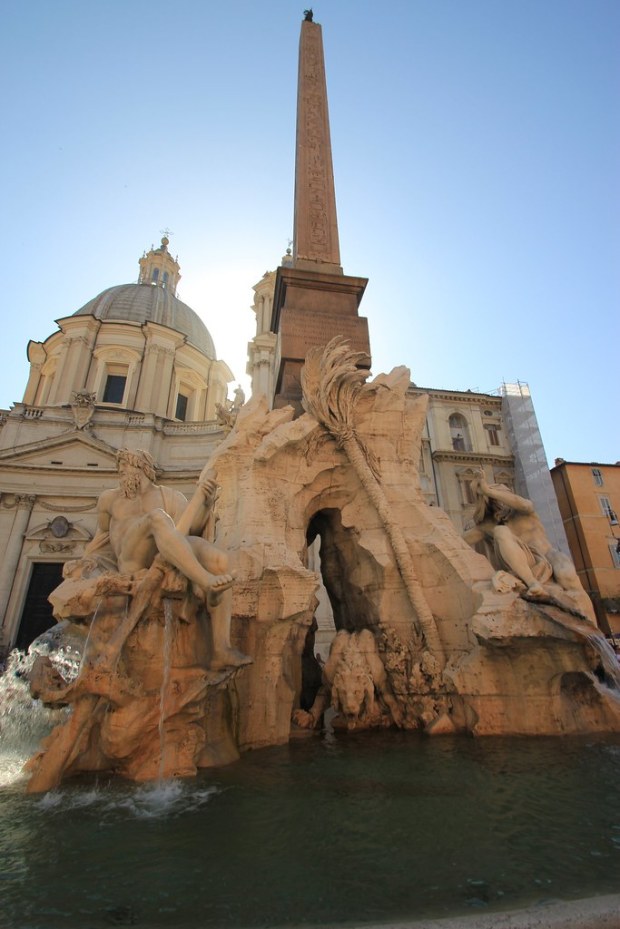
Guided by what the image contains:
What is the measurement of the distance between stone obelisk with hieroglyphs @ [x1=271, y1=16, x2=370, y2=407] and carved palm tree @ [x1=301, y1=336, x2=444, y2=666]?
0.62 m

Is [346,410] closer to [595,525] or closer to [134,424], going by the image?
[134,424]

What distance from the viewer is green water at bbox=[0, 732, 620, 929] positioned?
167cm

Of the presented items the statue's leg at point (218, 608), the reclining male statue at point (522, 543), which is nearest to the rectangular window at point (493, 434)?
the reclining male statue at point (522, 543)

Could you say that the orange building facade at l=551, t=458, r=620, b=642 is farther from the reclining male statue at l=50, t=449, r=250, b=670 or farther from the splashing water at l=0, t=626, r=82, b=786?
the splashing water at l=0, t=626, r=82, b=786

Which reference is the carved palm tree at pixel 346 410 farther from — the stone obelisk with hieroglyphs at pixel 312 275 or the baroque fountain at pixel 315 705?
the stone obelisk with hieroglyphs at pixel 312 275

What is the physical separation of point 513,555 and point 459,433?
20749mm

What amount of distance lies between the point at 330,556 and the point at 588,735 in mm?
3198

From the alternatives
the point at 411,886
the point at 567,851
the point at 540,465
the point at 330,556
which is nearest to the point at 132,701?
the point at 411,886

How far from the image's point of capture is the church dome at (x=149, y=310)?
2948cm

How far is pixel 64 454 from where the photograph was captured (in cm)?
2114

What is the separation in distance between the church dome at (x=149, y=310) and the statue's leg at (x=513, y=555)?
2676 centimetres

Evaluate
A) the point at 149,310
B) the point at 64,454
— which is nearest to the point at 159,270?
the point at 149,310

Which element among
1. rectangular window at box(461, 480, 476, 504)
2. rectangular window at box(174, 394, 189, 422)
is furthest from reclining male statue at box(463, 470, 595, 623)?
rectangular window at box(174, 394, 189, 422)

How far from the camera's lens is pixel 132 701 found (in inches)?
125
